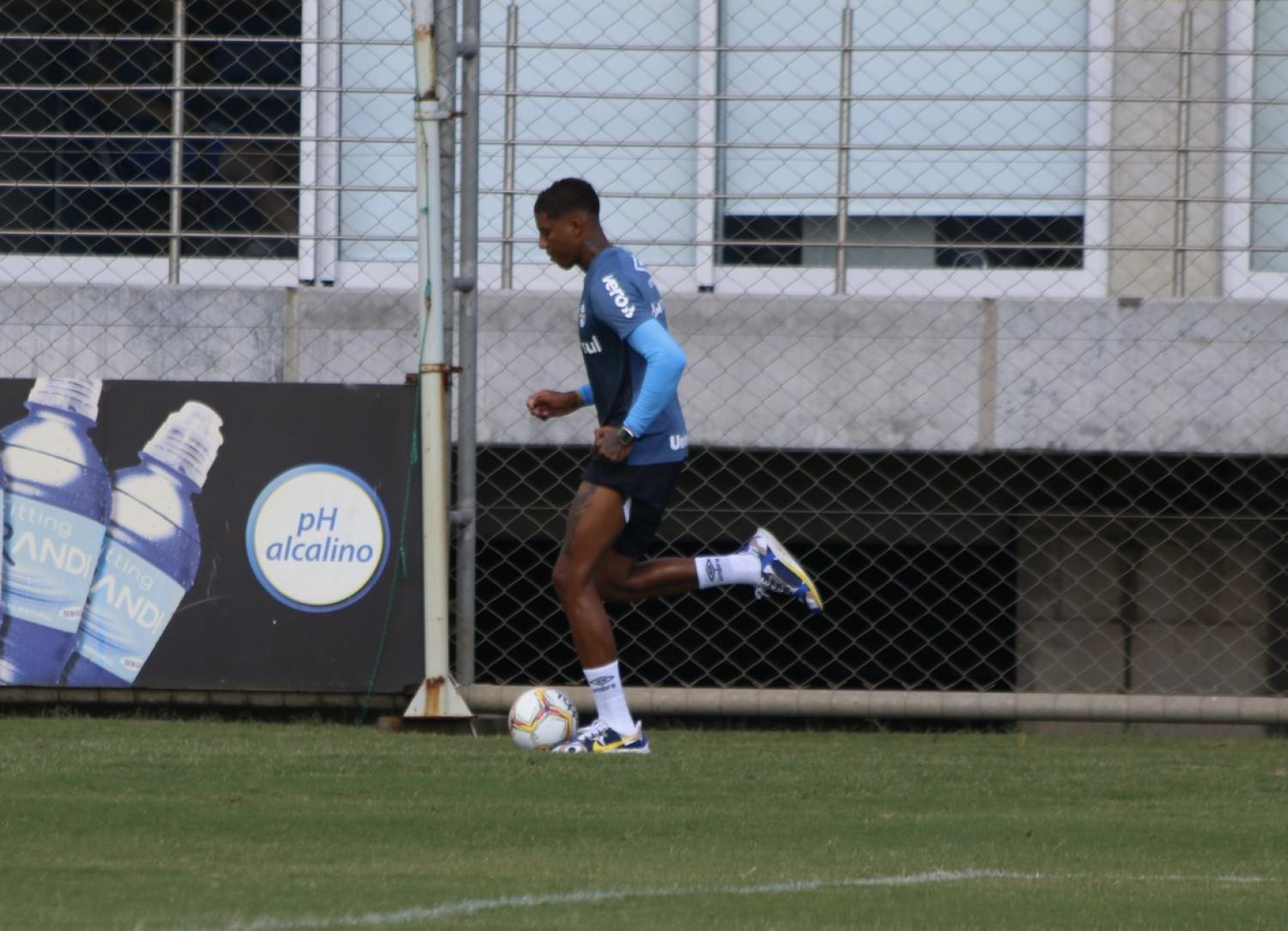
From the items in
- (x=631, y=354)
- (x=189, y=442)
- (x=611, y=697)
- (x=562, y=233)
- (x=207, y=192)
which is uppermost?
(x=207, y=192)

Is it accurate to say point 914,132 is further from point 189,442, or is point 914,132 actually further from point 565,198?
point 189,442

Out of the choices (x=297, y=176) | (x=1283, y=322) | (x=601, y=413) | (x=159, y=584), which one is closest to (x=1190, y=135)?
(x=1283, y=322)

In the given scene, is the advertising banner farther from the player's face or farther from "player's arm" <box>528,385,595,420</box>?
the player's face

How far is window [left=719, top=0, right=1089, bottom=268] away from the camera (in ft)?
28.6

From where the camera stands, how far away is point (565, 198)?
6520 millimetres

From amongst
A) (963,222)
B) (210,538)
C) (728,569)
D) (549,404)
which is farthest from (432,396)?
(963,222)

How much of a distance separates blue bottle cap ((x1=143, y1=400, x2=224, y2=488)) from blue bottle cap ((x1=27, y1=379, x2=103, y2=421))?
0.27 m

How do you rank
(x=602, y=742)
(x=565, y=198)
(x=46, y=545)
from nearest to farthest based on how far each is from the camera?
1. (x=602, y=742)
2. (x=565, y=198)
3. (x=46, y=545)

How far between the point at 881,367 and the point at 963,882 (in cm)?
383

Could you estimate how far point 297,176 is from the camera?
29.0 ft

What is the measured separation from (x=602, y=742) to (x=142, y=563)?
2.00 metres

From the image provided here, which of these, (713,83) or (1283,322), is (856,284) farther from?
(1283,322)

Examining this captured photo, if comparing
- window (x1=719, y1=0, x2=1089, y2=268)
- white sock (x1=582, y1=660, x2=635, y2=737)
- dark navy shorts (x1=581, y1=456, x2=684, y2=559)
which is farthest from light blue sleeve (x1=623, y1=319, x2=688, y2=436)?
window (x1=719, y1=0, x2=1089, y2=268)

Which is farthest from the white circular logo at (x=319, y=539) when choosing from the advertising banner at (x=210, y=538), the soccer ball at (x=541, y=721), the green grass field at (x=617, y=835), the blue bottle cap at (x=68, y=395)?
the soccer ball at (x=541, y=721)
